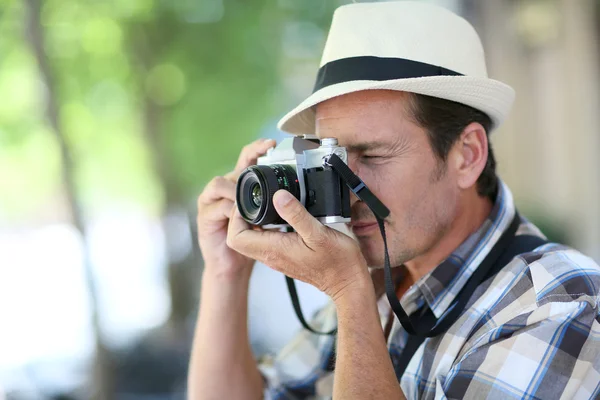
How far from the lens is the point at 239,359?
163cm

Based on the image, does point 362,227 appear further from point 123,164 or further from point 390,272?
point 123,164

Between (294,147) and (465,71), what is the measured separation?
1.39 ft

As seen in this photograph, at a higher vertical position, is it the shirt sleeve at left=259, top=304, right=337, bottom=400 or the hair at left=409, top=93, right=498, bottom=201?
the hair at left=409, top=93, right=498, bottom=201

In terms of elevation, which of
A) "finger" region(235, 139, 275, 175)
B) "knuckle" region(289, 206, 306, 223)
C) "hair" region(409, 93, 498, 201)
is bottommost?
"knuckle" region(289, 206, 306, 223)

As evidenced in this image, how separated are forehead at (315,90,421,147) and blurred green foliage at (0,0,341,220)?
196cm

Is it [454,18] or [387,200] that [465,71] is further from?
[387,200]

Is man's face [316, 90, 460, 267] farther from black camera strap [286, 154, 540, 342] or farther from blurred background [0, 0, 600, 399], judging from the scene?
blurred background [0, 0, 600, 399]

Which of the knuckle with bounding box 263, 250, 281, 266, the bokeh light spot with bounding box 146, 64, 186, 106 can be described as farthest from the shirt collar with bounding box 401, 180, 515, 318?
the bokeh light spot with bounding box 146, 64, 186, 106

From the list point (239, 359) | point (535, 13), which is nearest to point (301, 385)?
point (239, 359)

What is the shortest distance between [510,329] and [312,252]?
0.37 metres

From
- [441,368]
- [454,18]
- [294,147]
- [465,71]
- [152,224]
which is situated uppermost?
[454,18]

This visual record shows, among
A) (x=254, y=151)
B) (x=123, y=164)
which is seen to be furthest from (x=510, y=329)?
(x=123, y=164)

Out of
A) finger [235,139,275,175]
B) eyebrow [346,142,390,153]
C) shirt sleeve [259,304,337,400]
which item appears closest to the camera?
eyebrow [346,142,390,153]

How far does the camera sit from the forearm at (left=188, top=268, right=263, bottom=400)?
159 centimetres
